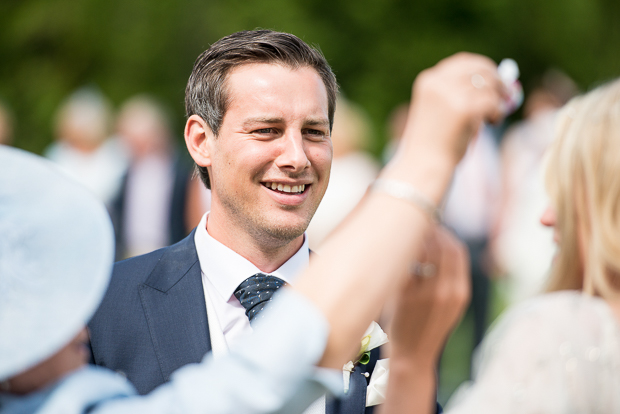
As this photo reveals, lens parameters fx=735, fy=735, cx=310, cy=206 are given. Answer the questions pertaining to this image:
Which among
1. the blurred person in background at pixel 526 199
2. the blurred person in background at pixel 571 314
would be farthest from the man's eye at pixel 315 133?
the blurred person in background at pixel 526 199

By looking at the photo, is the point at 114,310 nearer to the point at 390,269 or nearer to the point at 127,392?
the point at 127,392

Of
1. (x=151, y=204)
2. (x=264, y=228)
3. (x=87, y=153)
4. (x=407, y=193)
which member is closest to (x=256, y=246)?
(x=264, y=228)

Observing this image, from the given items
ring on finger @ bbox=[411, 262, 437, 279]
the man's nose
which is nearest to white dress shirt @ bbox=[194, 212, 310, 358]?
the man's nose

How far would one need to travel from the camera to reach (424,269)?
4.68 ft

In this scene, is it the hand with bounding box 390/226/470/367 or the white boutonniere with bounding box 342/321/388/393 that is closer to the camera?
the hand with bounding box 390/226/470/367

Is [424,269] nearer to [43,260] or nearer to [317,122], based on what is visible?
[43,260]

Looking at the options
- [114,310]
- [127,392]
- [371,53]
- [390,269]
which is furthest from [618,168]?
[371,53]

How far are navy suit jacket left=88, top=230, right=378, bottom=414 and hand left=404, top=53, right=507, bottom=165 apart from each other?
1.32 metres

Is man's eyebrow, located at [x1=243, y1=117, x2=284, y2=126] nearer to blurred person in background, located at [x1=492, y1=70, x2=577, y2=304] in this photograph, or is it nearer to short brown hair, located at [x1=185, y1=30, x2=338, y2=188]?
short brown hair, located at [x1=185, y1=30, x2=338, y2=188]

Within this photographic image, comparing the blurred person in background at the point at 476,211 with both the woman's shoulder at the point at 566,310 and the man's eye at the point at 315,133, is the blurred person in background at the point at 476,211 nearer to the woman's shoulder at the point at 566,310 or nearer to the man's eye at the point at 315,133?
the man's eye at the point at 315,133

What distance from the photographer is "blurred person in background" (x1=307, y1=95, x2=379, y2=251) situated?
6793 mm

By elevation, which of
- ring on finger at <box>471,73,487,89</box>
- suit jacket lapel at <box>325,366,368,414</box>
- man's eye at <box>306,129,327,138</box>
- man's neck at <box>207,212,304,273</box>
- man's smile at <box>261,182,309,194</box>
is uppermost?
ring on finger at <box>471,73,487,89</box>

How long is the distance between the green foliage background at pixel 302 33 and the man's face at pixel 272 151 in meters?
12.9

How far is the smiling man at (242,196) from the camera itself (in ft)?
8.11
